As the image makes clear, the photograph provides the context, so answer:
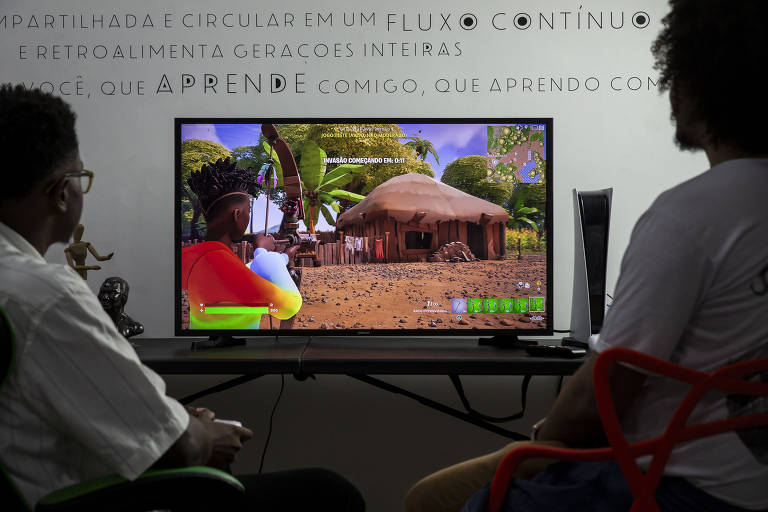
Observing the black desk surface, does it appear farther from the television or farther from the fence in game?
the fence in game

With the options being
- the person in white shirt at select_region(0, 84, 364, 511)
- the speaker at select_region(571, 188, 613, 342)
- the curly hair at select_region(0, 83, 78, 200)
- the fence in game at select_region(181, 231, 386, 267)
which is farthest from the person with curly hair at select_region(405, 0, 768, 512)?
the fence in game at select_region(181, 231, 386, 267)

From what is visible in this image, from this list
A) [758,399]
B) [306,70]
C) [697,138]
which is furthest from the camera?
[306,70]

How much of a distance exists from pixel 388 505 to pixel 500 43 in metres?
2.04

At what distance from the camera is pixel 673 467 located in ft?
3.06

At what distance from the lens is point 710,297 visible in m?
0.90

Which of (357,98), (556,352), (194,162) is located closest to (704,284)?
(556,352)

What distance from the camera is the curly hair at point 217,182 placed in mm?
2486

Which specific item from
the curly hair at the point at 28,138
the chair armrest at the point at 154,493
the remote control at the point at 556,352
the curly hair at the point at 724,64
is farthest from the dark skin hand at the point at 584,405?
the remote control at the point at 556,352

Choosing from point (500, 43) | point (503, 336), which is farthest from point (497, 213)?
point (500, 43)

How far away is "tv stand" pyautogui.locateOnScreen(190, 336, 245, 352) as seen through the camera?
96.0 inches

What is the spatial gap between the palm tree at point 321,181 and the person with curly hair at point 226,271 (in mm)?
223

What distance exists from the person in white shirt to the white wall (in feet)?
5.66

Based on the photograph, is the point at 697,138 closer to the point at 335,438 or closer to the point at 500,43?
the point at 500,43

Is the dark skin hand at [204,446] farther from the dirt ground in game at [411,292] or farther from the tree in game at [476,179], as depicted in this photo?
the tree in game at [476,179]
